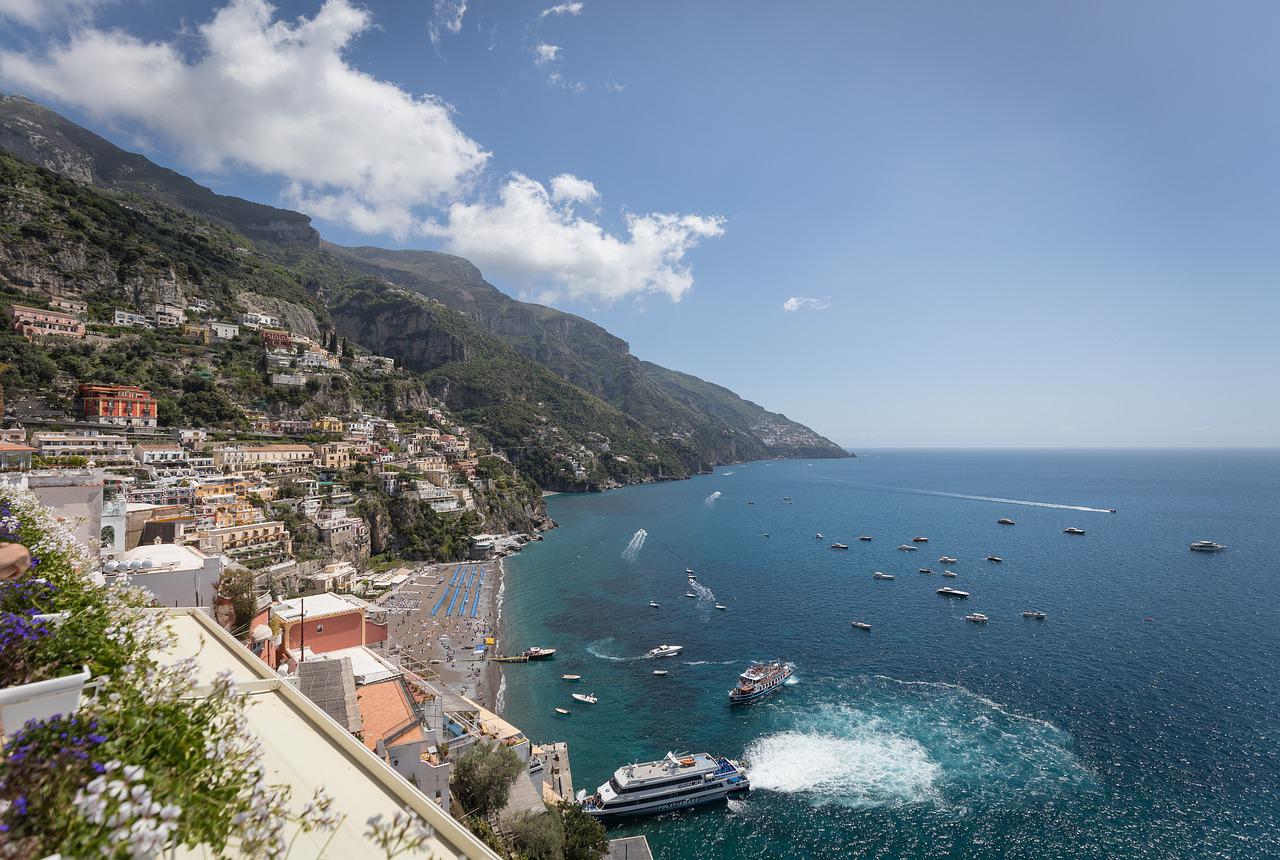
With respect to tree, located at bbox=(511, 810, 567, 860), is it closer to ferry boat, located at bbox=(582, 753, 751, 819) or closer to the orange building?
ferry boat, located at bbox=(582, 753, 751, 819)

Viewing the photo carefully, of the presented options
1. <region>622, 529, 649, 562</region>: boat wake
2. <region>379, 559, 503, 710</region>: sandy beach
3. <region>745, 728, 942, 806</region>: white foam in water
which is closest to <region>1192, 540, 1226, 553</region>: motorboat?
<region>745, 728, 942, 806</region>: white foam in water

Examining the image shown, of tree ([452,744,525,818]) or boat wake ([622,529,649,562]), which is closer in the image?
tree ([452,744,525,818])

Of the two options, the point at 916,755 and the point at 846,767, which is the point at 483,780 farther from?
the point at 916,755

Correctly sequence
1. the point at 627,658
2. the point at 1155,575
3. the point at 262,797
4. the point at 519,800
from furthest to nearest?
the point at 1155,575, the point at 627,658, the point at 519,800, the point at 262,797

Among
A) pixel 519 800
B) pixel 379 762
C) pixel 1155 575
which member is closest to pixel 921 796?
pixel 519 800

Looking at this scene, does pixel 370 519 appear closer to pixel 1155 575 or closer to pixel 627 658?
pixel 627 658

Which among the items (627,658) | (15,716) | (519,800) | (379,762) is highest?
(15,716)

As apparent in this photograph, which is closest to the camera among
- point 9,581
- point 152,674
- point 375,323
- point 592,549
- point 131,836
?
point 131,836

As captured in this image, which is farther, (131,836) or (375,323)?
(375,323)
